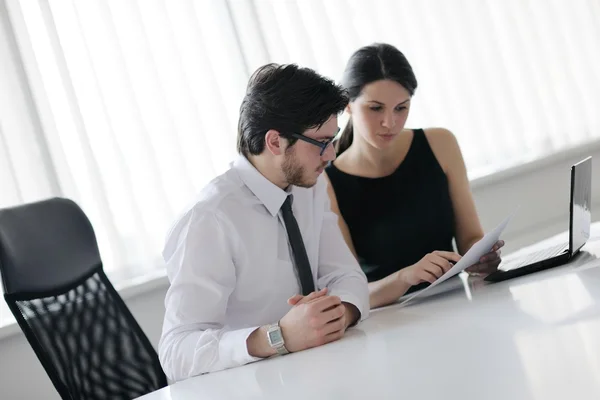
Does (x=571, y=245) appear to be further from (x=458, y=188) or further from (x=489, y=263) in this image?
(x=458, y=188)

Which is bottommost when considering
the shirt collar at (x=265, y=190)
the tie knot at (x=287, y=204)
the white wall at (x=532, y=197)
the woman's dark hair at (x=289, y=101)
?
the white wall at (x=532, y=197)

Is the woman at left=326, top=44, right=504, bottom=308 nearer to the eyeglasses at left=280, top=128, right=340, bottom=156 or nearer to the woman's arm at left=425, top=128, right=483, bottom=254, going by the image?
the woman's arm at left=425, top=128, right=483, bottom=254

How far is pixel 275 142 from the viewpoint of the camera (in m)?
1.91

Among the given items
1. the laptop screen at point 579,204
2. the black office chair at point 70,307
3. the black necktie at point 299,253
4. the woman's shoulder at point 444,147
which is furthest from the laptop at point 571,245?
the black office chair at point 70,307

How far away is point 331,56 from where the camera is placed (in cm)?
363

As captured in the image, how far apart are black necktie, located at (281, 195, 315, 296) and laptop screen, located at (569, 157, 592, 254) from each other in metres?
0.61

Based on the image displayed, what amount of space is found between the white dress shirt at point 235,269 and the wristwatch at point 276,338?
5cm

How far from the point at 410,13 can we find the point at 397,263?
5.66 feet

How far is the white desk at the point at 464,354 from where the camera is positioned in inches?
37.1

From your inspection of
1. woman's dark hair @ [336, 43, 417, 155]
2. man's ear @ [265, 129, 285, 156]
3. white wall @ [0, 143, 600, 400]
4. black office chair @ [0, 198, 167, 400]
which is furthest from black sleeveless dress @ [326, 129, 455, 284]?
white wall @ [0, 143, 600, 400]

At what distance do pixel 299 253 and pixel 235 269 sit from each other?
0.16 meters

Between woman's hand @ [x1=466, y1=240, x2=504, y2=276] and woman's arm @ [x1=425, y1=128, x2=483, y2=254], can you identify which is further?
woman's arm @ [x1=425, y1=128, x2=483, y2=254]

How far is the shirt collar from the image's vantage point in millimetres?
1884

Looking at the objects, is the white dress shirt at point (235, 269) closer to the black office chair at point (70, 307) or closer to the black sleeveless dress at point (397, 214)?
the black office chair at point (70, 307)
